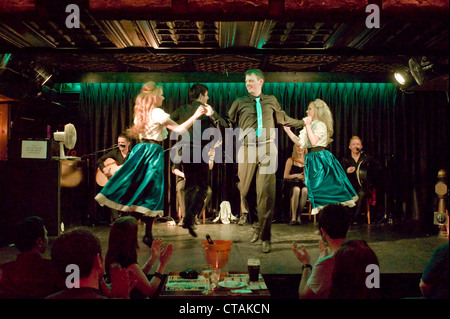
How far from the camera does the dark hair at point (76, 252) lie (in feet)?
5.76

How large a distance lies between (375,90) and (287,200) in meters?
3.05

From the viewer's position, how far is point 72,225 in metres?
6.41

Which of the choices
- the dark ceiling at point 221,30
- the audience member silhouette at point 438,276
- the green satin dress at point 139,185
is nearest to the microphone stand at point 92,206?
the dark ceiling at point 221,30

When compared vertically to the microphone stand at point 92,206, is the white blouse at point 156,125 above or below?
above

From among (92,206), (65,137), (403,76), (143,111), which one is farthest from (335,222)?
(403,76)

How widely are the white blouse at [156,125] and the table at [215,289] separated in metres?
1.94

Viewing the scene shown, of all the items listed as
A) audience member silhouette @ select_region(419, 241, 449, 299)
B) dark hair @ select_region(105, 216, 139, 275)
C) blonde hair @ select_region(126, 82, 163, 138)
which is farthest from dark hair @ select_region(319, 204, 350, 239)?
blonde hair @ select_region(126, 82, 163, 138)

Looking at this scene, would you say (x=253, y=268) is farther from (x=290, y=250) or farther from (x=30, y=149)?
(x=30, y=149)

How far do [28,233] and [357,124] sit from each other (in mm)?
7130

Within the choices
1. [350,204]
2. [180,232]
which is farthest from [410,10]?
[180,232]

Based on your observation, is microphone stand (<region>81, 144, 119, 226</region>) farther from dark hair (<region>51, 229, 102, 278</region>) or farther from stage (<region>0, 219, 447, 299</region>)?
dark hair (<region>51, 229, 102, 278</region>)

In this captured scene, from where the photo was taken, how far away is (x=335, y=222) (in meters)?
2.30

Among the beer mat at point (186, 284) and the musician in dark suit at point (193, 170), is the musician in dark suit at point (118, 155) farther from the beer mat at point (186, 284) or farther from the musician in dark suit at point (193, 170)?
the beer mat at point (186, 284)

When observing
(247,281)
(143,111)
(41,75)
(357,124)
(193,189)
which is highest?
(41,75)
